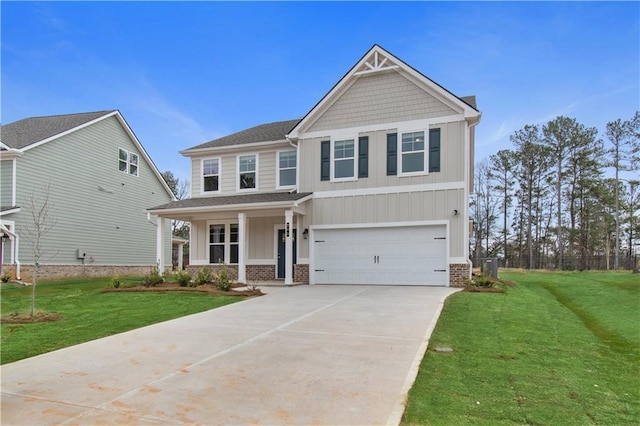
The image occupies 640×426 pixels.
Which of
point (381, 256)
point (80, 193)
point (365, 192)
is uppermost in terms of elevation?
point (80, 193)

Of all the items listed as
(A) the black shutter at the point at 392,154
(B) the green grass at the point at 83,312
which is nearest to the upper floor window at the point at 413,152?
(A) the black shutter at the point at 392,154

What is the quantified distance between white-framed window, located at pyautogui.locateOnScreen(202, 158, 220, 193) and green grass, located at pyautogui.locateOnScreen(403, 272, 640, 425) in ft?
41.0

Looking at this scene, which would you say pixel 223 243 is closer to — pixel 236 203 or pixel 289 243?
pixel 236 203

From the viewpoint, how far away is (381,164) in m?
15.4

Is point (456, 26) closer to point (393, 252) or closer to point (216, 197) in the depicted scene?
point (393, 252)

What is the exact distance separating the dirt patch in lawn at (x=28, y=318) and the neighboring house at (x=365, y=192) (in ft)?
24.2

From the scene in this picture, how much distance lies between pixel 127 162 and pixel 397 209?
54.3ft

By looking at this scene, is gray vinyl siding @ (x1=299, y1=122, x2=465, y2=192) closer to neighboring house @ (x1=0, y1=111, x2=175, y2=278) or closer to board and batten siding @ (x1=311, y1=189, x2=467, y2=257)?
board and batten siding @ (x1=311, y1=189, x2=467, y2=257)

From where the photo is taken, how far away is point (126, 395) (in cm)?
432

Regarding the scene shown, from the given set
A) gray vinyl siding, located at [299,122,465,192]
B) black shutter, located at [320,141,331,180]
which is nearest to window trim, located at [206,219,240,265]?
gray vinyl siding, located at [299,122,465,192]

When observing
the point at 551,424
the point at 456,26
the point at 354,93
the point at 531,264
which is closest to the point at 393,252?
the point at 354,93

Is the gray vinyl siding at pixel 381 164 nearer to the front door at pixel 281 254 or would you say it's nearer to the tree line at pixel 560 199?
the front door at pixel 281 254

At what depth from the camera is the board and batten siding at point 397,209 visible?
14.3m

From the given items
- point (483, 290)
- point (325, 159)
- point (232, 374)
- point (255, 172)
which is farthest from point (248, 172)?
point (232, 374)
